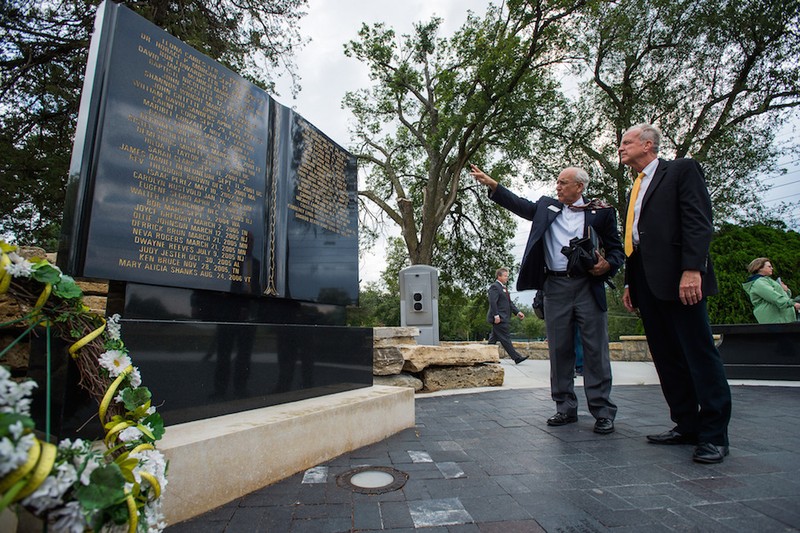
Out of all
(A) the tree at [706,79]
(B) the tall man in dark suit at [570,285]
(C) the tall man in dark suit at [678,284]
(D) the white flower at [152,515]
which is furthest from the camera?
(A) the tree at [706,79]

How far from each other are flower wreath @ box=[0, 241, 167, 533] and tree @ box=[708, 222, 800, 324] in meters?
10.6

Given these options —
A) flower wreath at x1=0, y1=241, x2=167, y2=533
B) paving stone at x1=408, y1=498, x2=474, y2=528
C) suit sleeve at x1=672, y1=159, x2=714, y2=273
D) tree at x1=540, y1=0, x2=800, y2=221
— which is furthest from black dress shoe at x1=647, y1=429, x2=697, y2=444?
tree at x1=540, y1=0, x2=800, y2=221

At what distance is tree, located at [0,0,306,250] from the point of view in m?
→ 8.03

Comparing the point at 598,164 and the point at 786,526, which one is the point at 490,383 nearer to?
the point at 786,526

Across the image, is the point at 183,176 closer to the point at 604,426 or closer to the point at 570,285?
the point at 570,285

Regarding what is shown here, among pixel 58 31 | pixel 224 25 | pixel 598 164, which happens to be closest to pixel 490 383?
pixel 224 25

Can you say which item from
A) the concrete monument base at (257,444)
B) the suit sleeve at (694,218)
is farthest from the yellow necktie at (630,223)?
the concrete monument base at (257,444)

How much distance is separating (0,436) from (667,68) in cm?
1796

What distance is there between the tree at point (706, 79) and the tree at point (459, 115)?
2.01 meters

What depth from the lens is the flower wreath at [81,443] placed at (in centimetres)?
82

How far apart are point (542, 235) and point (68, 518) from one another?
3.21 metres

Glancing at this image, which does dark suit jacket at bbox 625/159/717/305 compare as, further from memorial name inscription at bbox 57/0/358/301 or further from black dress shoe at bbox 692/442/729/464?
memorial name inscription at bbox 57/0/358/301

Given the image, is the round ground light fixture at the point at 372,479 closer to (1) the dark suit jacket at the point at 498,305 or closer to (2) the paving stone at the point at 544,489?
(2) the paving stone at the point at 544,489

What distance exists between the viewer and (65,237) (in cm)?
213
